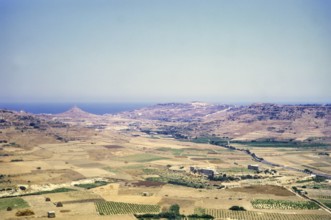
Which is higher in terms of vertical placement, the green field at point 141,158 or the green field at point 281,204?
the green field at point 281,204

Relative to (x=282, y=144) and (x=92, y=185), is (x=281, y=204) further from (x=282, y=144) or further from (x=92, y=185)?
(x=282, y=144)

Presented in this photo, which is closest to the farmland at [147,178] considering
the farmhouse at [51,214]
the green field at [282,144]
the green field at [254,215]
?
the green field at [254,215]

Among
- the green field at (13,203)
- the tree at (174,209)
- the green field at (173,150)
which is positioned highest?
the tree at (174,209)

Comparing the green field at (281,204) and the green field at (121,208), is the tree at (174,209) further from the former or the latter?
the green field at (281,204)

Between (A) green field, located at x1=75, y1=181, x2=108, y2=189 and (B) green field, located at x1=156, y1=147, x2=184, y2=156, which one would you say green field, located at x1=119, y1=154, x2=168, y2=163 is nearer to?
(B) green field, located at x1=156, y1=147, x2=184, y2=156

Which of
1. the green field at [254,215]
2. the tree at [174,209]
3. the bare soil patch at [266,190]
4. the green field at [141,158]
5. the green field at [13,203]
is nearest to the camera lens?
the green field at [254,215]


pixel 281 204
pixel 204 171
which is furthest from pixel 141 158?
pixel 281 204

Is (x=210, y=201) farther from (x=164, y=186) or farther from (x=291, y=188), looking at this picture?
(x=291, y=188)
